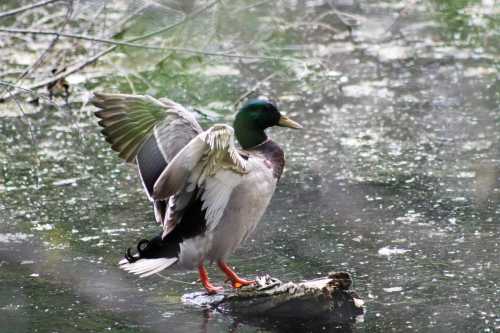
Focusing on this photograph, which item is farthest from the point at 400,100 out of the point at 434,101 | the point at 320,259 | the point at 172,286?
the point at 172,286

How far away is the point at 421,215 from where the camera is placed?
6.14 meters

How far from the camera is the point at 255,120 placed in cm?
521

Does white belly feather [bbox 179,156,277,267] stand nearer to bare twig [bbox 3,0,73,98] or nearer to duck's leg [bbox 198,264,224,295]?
duck's leg [bbox 198,264,224,295]

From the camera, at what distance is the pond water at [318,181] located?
4.99m

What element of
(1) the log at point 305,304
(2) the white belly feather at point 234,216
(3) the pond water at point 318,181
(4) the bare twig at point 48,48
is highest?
(4) the bare twig at point 48,48

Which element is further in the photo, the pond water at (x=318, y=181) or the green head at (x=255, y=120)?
the green head at (x=255, y=120)

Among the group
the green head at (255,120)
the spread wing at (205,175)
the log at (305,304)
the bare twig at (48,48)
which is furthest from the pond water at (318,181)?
the green head at (255,120)

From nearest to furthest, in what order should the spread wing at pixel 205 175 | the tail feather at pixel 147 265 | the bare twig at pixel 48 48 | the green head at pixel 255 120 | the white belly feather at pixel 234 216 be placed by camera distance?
the spread wing at pixel 205 175, the tail feather at pixel 147 265, the white belly feather at pixel 234 216, the green head at pixel 255 120, the bare twig at pixel 48 48

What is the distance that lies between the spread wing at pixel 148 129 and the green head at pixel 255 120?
30cm

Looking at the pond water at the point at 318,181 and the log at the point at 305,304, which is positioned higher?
the log at the point at 305,304

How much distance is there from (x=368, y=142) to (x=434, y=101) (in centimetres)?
107

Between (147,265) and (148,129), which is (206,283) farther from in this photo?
(148,129)

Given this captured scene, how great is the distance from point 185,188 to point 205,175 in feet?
0.41

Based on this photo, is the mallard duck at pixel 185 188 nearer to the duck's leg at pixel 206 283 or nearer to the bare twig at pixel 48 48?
the duck's leg at pixel 206 283
